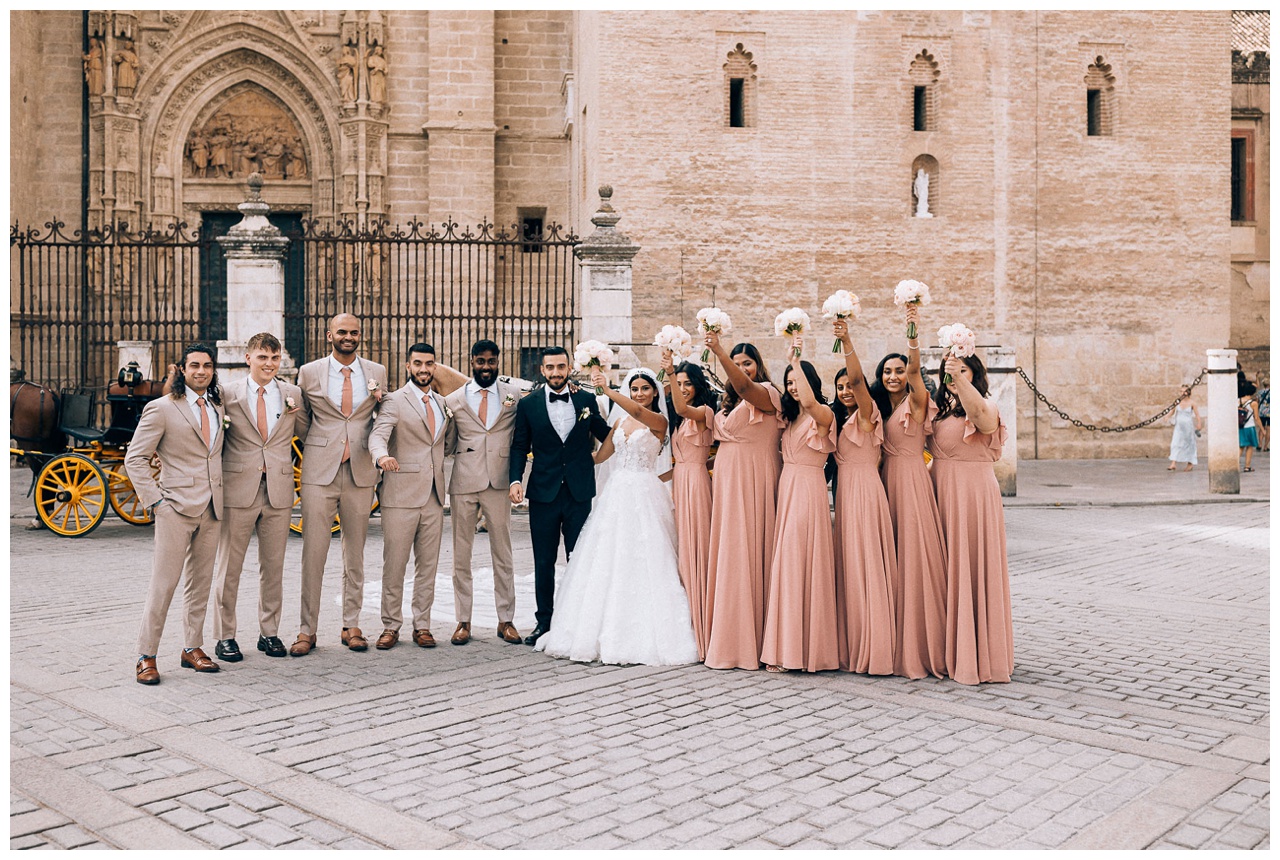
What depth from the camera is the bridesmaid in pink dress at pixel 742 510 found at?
6445 millimetres

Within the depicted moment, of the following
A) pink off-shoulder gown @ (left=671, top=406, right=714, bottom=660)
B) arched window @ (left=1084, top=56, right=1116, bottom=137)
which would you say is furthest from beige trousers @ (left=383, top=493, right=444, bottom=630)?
arched window @ (left=1084, top=56, right=1116, bottom=137)

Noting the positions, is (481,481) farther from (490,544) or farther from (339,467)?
(339,467)

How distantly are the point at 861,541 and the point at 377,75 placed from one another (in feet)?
64.2

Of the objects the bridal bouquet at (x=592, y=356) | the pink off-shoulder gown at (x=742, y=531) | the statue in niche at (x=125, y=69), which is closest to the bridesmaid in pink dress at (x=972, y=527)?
the pink off-shoulder gown at (x=742, y=531)

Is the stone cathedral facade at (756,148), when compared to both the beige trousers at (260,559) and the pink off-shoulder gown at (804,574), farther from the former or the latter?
the pink off-shoulder gown at (804,574)

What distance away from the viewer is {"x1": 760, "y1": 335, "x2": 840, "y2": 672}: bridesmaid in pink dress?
20.7 ft

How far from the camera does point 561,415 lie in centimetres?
721

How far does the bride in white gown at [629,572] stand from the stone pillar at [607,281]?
23.1 ft

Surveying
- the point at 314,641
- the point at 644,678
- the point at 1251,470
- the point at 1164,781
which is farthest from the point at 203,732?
the point at 1251,470

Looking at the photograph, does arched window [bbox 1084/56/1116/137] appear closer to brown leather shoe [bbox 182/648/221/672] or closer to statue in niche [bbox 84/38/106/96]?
statue in niche [bbox 84/38/106/96]

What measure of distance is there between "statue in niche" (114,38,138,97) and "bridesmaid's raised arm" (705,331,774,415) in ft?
65.8

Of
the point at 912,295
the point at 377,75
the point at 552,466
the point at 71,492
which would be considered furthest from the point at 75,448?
the point at 377,75

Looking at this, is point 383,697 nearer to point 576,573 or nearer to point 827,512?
point 576,573

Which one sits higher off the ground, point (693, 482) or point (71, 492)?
point (693, 482)
